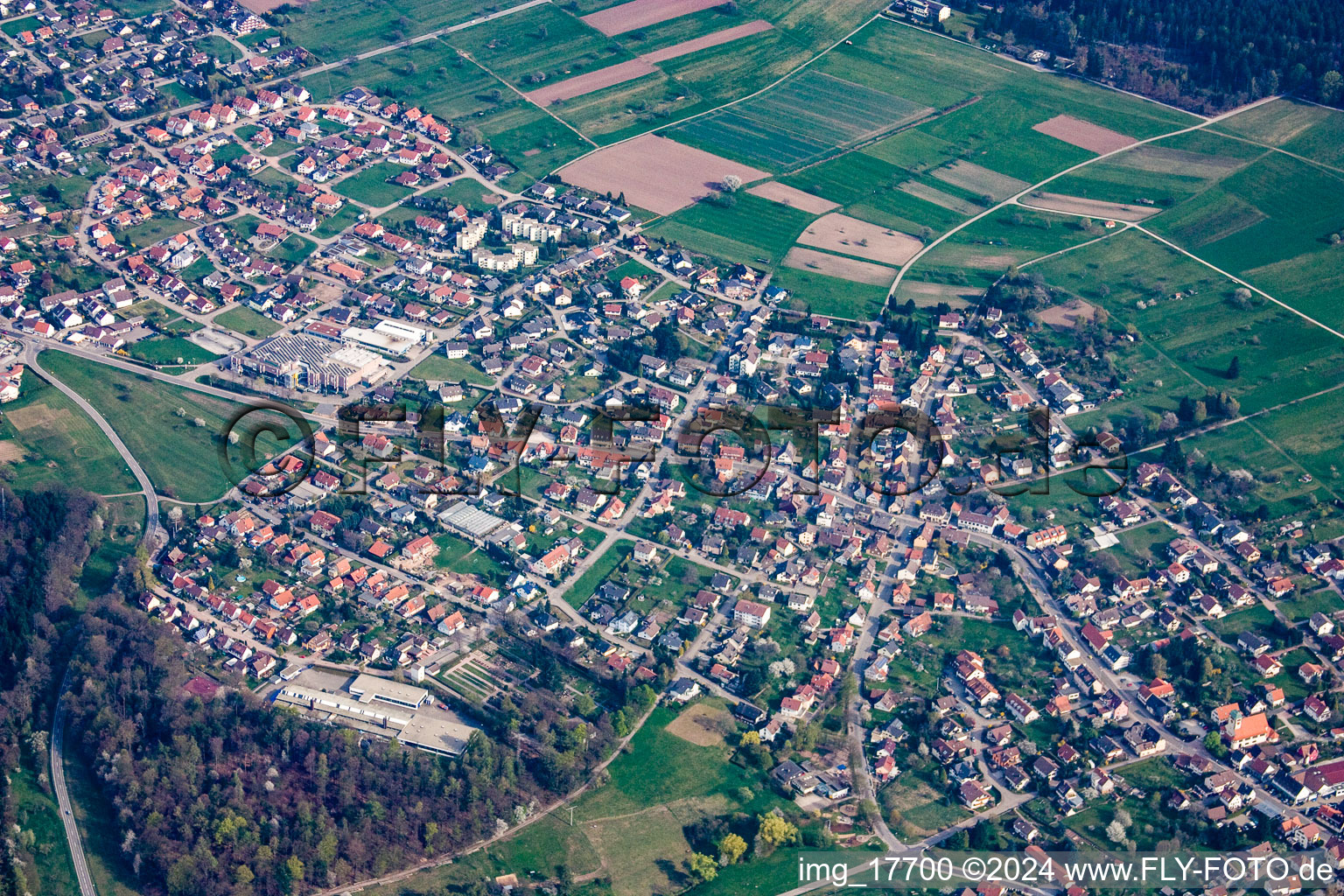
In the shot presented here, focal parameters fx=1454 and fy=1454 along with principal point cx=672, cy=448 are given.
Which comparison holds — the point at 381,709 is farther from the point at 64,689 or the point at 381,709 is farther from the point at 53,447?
the point at 53,447

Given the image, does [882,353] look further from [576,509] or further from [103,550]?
[103,550]

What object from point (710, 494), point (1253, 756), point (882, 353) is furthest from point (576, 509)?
point (1253, 756)

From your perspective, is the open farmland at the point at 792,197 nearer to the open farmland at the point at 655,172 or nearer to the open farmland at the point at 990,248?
the open farmland at the point at 655,172

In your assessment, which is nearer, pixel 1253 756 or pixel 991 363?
pixel 1253 756

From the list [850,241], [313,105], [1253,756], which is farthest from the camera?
[313,105]

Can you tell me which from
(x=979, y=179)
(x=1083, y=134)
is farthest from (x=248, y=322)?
(x=1083, y=134)

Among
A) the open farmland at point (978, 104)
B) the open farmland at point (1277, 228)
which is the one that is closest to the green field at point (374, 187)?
the open farmland at point (978, 104)

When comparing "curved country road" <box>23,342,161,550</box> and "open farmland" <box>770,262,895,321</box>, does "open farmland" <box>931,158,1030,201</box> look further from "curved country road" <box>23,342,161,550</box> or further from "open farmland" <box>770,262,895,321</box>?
"curved country road" <box>23,342,161,550</box>
